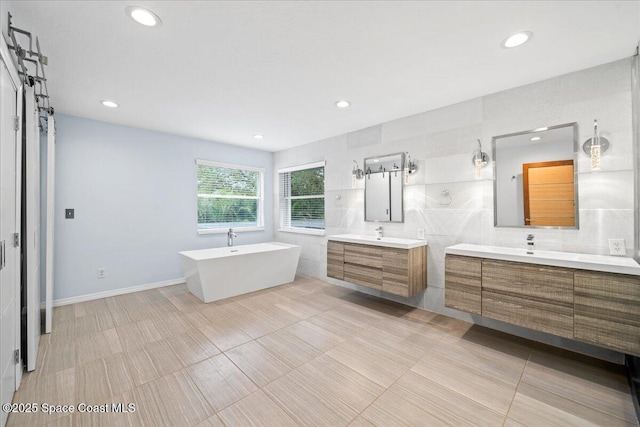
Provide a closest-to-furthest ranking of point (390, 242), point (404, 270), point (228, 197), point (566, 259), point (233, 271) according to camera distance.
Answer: point (566, 259)
point (404, 270)
point (390, 242)
point (233, 271)
point (228, 197)

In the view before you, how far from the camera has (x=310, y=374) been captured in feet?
6.75

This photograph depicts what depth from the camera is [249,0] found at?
1.59 meters

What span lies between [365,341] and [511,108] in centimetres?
277

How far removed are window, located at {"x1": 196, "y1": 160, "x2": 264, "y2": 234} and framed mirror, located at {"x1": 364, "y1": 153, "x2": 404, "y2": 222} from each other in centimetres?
249

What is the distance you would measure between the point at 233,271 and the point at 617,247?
4049mm

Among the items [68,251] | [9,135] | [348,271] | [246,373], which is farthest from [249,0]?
[68,251]

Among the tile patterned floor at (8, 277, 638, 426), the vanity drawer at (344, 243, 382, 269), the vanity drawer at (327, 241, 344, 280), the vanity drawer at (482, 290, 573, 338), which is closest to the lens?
the tile patterned floor at (8, 277, 638, 426)

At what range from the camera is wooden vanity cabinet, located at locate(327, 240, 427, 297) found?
3045mm

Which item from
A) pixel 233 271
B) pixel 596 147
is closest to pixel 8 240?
pixel 233 271

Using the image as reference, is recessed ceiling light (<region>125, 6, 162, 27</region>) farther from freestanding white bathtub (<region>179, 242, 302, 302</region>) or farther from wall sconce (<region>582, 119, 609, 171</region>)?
wall sconce (<region>582, 119, 609, 171</region>)

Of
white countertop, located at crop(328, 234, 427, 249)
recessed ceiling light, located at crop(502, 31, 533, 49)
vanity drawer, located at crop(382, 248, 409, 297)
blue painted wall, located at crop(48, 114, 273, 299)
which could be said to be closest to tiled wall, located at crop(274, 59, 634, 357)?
white countertop, located at crop(328, 234, 427, 249)

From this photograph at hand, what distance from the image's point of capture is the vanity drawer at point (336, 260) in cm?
373

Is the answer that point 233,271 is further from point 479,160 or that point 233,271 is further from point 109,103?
point 479,160

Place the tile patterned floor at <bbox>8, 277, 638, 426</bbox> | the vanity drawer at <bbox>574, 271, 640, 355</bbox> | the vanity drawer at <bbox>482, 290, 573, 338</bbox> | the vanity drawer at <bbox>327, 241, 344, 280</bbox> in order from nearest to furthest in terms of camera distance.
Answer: the tile patterned floor at <bbox>8, 277, 638, 426</bbox>
the vanity drawer at <bbox>574, 271, 640, 355</bbox>
the vanity drawer at <bbox>482, 290, 573, 338</bbox>
the vanity drawer at <bbox>327, 241, 344, 280</bbox>
